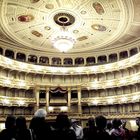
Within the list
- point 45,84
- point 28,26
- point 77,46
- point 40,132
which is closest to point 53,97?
point 45,84

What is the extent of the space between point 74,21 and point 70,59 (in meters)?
10.6

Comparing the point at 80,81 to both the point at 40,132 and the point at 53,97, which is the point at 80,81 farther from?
the point at 40,132

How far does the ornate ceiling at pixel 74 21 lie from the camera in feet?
67.1

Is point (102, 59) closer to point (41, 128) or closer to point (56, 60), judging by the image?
point (56, 60)

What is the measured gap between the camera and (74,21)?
78.7 ft

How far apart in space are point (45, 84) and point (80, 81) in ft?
18.6

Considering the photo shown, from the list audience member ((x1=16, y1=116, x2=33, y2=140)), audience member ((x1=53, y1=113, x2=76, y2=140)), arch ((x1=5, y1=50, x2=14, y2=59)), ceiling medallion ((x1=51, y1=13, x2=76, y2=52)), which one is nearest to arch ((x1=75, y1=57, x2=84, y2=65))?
ceiling medallion ((x1=51, y1=13, x2=76, y2=52))

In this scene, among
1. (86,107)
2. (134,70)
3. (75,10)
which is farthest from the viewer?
(86,107)

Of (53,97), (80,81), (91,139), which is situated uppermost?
(80,81)

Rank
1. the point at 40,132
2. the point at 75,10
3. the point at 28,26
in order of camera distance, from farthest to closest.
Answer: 1. the point at 28,26
2. the point at 75,10
3. the point at 40,132

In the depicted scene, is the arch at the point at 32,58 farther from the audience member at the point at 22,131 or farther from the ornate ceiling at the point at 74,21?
the audience member at the point at 22,131

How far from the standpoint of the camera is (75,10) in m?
21.9

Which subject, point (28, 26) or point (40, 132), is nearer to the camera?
point (40, 132)

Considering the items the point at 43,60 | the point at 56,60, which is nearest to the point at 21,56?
the point at 43,60
